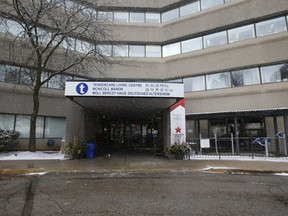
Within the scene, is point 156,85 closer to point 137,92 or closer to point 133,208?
point 137,92

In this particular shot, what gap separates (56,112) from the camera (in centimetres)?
1953

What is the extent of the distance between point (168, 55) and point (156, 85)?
9.79 meters

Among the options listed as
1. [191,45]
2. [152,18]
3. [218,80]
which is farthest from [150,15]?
[218,80]

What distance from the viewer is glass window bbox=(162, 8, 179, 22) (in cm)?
2183

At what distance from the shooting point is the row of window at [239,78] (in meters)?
16.5

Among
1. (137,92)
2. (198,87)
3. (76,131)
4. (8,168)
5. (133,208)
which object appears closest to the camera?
(133,208)

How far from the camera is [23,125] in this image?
17922 millimetres

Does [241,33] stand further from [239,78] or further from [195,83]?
[195,83]

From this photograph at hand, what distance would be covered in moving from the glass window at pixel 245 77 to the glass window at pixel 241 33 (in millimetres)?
2556

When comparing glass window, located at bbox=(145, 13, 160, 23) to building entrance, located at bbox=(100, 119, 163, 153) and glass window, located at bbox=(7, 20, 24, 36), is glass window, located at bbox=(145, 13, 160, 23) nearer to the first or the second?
building entrance, located at bbox=(100, 119, 163, 153)

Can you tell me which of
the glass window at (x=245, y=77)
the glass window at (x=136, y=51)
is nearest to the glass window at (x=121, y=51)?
the glass window at (x=136, y=51)

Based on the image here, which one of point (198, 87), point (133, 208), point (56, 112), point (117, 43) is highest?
point (117, 43)

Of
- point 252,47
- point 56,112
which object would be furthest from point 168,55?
point 56,112

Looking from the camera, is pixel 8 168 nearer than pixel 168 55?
Yes
